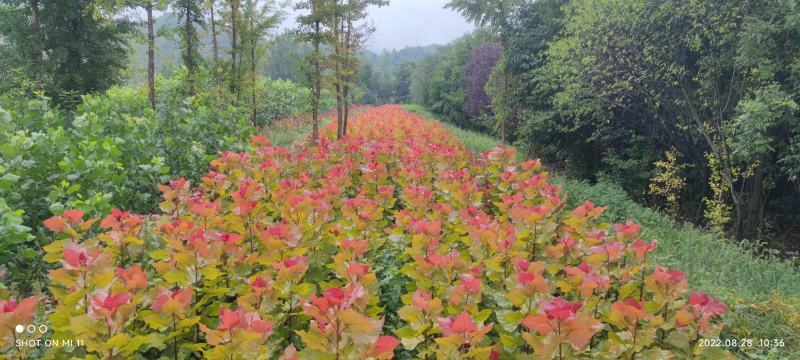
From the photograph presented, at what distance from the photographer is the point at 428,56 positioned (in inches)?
1945

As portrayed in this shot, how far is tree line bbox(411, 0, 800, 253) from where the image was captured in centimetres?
720

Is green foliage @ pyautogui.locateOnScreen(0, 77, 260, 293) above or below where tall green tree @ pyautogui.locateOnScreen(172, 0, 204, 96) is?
below

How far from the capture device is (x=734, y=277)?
508 cm

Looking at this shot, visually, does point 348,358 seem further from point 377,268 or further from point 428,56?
point 428,56

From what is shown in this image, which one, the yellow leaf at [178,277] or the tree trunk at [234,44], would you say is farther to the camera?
the tree trunk at [234,44]

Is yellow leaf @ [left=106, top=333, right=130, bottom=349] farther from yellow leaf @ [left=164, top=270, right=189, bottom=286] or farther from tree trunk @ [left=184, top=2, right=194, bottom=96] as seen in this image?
tree trunk @ [left=184, top=2, right=194, bottom=96]

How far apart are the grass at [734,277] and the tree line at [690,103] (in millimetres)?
1708

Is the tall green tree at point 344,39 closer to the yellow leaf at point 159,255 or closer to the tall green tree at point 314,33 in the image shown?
the tall green tree at point 314,33

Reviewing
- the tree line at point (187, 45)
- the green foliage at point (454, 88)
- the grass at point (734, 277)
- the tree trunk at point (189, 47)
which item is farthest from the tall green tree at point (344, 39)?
the green foliage at point (454, 88)

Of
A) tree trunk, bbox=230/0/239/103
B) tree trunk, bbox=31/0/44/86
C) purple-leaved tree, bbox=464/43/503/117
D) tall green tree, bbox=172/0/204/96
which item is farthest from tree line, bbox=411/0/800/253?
tree trunk, bbox=31/0/44/86

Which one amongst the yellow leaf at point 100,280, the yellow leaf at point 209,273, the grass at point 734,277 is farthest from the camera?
the grass at point 734,277

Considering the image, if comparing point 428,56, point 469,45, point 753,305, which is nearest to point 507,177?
point 753,305

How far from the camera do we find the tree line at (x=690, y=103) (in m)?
7.20

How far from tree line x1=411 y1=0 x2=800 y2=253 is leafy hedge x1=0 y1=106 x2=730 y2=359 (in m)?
5.60
